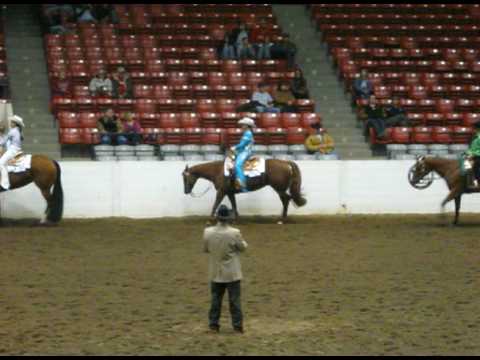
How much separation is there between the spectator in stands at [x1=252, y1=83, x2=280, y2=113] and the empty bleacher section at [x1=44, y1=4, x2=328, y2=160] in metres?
0.28

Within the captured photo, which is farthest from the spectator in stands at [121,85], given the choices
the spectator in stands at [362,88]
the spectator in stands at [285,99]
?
the spectator in stands at [362,88]

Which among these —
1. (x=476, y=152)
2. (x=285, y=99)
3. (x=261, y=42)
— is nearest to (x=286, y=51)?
(x=261, y=42)

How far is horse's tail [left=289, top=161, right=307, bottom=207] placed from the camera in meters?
20.0

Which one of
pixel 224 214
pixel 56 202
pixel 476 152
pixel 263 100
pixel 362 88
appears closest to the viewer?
pixel 224 214

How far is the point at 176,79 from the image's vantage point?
86.1 ft

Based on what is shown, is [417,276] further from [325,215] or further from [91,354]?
[325,215]

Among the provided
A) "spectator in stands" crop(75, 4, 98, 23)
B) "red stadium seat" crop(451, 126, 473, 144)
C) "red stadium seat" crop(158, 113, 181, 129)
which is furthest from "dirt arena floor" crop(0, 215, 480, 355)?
"spectator in stands" crop(75, 4, 98, 23)

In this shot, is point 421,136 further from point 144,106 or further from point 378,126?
point 144,106

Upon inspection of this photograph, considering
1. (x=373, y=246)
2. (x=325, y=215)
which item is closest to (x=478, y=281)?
(x=373, y=246)

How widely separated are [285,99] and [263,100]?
0.75 m

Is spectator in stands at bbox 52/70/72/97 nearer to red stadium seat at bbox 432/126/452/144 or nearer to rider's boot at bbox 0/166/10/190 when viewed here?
rider's boot at bbox 0/166/10/190

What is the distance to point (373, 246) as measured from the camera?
648 inches

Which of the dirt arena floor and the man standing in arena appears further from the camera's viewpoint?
the man standing in arena

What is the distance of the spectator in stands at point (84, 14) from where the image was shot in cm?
2847
